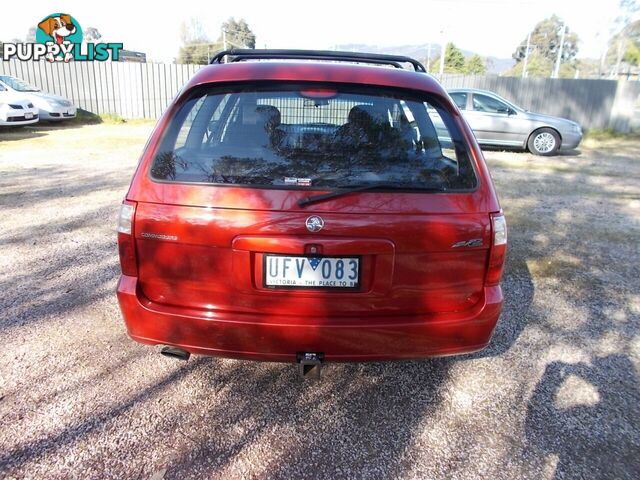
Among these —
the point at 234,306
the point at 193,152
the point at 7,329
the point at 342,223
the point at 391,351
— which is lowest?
the point at 7,329

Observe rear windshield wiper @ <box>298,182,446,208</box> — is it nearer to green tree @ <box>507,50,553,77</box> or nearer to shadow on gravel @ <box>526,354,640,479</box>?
shadow on gravel @ <box>526,354,640,479</box>

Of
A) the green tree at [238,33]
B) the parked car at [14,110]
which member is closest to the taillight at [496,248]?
the parked car at [14,110]

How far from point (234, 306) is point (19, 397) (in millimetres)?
1344

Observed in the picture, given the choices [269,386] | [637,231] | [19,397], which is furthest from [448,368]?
[637,231]

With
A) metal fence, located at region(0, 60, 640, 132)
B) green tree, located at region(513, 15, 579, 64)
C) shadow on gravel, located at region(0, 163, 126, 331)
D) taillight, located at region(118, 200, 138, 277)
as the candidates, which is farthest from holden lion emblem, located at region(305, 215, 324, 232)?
green tree, located at region(513, 15, 579, 64)

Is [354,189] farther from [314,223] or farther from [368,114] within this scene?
[368,114]

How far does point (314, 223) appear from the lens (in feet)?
6.93

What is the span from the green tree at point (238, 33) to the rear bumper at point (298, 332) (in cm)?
6724

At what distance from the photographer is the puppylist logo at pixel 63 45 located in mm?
17938

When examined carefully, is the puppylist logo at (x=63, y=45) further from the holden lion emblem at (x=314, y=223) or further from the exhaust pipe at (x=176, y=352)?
the holden lion emblem at (x=314, y=223)

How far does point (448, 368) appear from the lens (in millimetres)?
2998

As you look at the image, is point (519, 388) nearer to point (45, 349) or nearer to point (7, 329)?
point (45, 349)

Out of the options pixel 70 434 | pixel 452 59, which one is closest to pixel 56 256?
pixel 70 434

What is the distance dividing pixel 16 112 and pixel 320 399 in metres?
13.9
